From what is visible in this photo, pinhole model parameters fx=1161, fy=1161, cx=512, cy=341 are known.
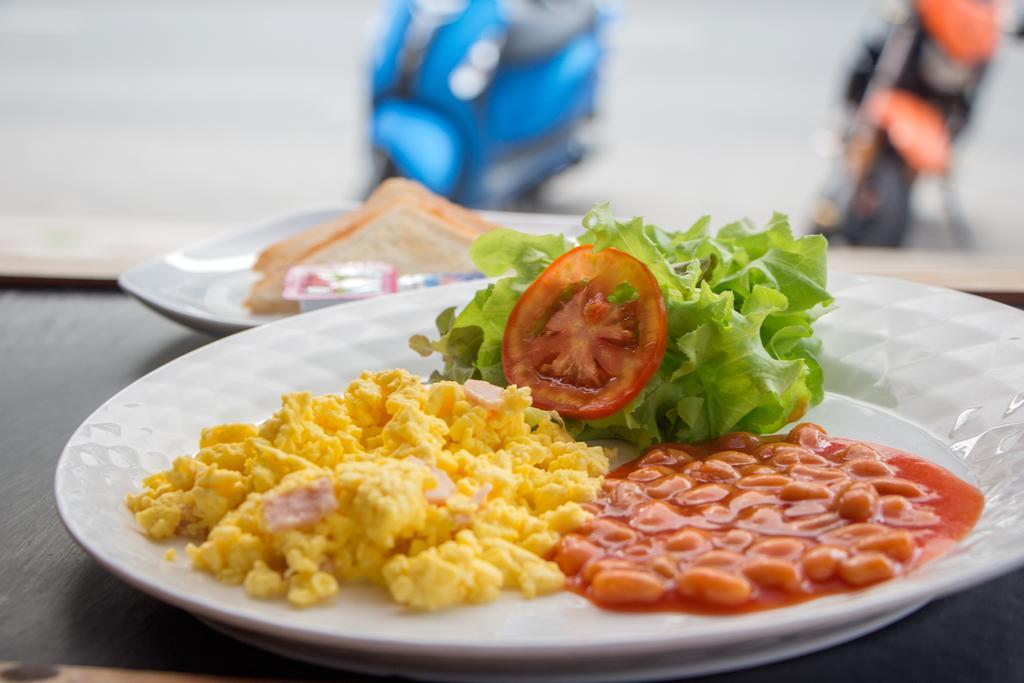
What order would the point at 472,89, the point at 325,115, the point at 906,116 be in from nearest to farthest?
the point at 472,89, the point at 906,116, the point at 325,115

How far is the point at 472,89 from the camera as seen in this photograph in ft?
17.1

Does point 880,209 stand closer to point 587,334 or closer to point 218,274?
point 218,274

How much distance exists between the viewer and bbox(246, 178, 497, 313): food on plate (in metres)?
2.60

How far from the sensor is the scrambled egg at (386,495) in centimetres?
126

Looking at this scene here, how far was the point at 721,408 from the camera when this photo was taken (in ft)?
5.96

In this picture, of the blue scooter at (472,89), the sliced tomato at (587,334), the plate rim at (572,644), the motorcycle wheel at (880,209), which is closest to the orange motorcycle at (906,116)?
the motorcycle wheel at (880,209)

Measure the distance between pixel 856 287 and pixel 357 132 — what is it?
668cm

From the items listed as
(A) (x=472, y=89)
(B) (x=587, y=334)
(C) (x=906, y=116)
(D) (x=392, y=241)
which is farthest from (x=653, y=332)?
(C) (x=906, y=116)

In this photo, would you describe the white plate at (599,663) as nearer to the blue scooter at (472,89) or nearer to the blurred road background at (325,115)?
the blurred road background at (325,115)

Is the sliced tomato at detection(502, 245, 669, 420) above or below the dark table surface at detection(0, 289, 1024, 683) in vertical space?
above

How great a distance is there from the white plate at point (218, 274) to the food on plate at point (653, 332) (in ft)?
2.02

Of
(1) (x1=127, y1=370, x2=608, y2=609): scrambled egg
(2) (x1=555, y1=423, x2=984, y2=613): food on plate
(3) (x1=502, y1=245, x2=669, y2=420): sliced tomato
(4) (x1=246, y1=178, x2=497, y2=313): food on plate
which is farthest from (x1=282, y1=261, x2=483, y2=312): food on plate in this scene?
(2) (x1=555, y1=423, x2=984, y2=613): food on plate

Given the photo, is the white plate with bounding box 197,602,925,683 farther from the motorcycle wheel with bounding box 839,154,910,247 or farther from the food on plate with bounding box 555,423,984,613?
Result: the motorcycle wheel with bounding box 839,154,910,247

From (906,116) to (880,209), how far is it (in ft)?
1.60
